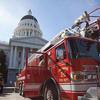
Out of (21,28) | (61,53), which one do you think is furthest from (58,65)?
(21,28)

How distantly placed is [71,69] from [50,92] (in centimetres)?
184

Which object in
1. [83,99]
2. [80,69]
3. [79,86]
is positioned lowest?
[83,99]

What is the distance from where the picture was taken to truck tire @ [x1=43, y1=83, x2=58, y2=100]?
299 inches

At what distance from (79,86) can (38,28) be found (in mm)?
91467

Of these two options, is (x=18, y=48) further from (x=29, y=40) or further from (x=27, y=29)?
(x=27, y=29)

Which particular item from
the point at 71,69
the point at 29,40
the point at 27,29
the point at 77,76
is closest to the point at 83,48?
the point at 71,69

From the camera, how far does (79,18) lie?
7.88 metres

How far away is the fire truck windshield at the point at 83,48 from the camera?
275 inches

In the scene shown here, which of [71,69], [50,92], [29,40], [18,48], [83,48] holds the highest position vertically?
[29,40]

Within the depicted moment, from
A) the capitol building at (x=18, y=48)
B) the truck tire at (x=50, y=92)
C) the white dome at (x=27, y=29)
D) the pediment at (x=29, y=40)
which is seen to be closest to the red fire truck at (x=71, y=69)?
the truck tire at (x=50, y=92)

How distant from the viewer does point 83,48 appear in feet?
23.7

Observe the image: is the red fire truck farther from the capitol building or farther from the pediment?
the pediment

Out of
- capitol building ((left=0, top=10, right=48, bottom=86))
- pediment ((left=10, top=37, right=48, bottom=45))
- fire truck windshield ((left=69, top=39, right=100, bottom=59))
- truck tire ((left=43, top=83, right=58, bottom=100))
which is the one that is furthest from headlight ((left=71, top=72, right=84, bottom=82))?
pediment ((left=10, top=37, right=48, bottom=45))

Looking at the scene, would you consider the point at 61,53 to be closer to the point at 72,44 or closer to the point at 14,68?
the point at 72,44
